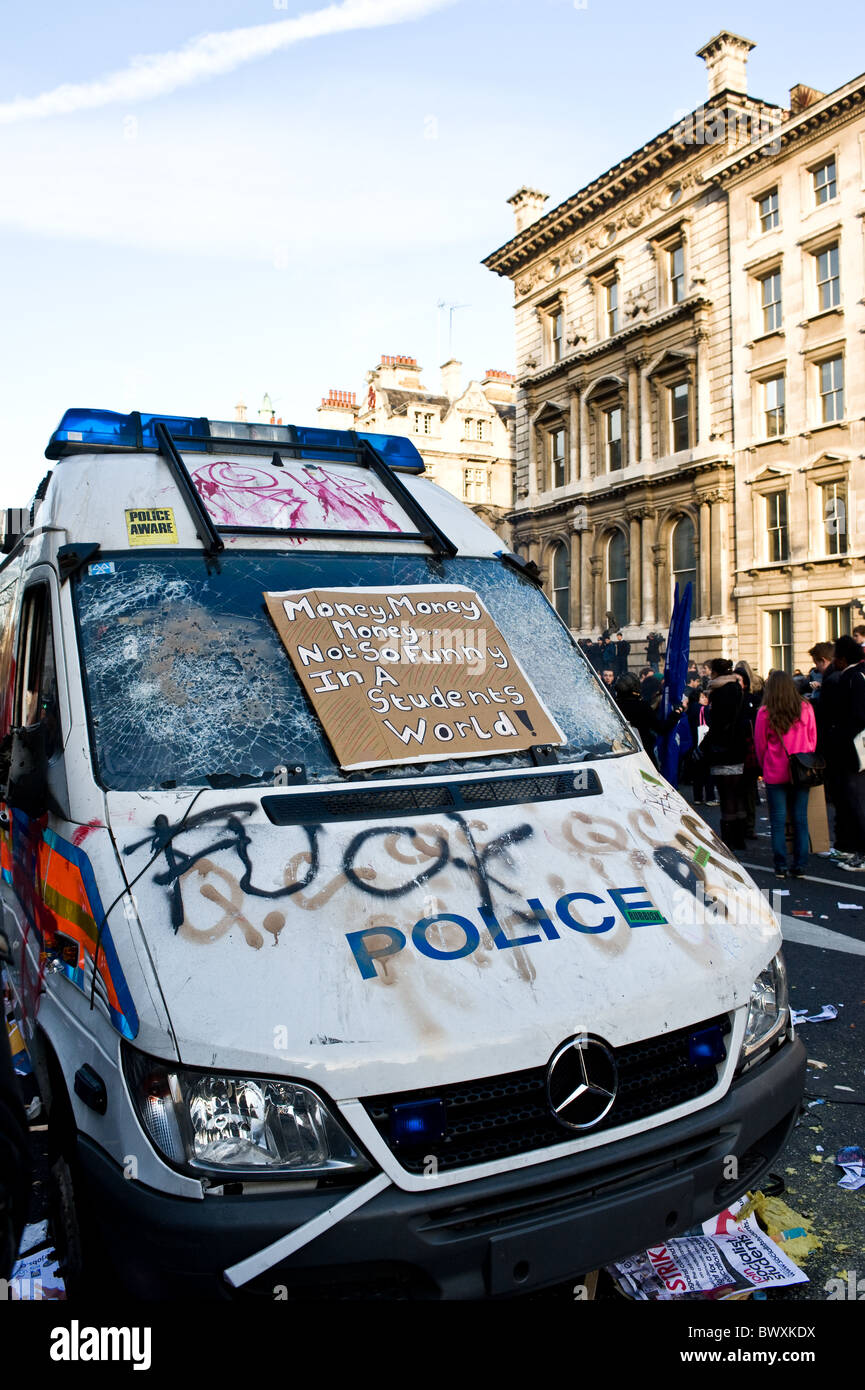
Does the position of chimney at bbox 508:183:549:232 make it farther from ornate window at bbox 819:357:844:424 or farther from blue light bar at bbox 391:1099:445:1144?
blue light bar at bbox 391:1099:445:1144

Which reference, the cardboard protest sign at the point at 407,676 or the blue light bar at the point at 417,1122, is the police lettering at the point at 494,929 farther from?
the cardboard protest sign at the point at 407,676

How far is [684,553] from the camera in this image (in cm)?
2973

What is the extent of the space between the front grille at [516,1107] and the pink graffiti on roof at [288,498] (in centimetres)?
222

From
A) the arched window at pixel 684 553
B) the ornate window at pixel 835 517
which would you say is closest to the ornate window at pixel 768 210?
the ornate window at pixel 835 517

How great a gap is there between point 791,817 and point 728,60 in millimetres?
27629

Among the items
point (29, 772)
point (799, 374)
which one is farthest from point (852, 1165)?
point (799, 374)

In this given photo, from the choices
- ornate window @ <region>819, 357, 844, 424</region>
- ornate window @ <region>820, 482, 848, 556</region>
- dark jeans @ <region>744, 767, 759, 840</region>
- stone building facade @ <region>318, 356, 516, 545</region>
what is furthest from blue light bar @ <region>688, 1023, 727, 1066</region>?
stone building facade @ <region>318, 356, 516, 545</region>

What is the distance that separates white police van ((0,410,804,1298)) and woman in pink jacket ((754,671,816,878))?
4.96m

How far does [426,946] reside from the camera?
94.2 inches

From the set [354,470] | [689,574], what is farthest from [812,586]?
[354,470]

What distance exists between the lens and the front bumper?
2.02m

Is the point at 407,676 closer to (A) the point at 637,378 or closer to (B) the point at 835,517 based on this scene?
(B) the point at 835,517

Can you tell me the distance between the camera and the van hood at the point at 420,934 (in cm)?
216

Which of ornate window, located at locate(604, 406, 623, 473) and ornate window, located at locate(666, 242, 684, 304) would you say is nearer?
ornate window, located at locate(666, 242, 684, 304)
